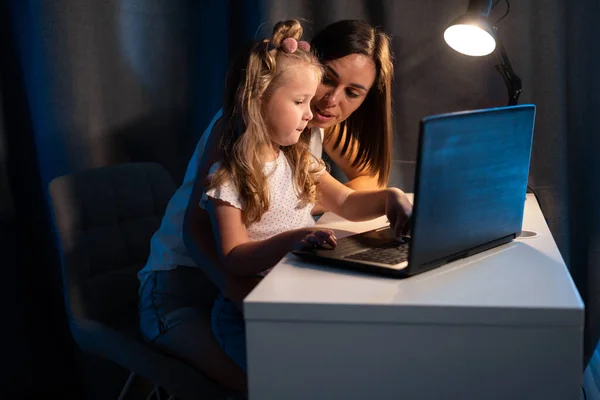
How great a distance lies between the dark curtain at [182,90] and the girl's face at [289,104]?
22.8 inches

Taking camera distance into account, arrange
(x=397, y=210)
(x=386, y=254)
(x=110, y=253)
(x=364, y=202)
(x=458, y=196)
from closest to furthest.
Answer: (x=458, y=196)
(x=386, y=254)
(x=397, y=210)
(x=364, y=202)
(x=110, y=253)

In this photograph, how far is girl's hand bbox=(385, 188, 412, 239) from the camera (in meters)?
1.39

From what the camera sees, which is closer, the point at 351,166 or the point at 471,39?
the point at 471,39

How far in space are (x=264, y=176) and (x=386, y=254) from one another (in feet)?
1.03

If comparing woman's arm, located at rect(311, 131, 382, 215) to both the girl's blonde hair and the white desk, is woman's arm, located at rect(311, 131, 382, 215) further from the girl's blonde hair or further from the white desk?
the white desk

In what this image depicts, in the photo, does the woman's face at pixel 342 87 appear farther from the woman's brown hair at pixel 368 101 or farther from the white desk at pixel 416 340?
the white desk at pixel 416 340

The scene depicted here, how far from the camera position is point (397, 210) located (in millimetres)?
1439

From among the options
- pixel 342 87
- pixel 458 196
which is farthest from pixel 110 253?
pixel 458 196

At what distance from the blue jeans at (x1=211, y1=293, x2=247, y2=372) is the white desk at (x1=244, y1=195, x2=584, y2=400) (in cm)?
34

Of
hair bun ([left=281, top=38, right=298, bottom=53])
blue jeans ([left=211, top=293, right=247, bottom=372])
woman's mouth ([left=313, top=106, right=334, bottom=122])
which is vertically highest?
hair bun ([left=281, top=38, right=298, bottom=53])

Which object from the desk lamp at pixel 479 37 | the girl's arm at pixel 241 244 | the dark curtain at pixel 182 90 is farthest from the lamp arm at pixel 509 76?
the girl's arm at pixel 241 244

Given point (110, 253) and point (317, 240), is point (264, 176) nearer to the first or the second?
point (317, 240)

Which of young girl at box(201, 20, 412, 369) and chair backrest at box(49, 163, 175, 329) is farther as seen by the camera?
chair backrest at box(49, 163, 175, 329)

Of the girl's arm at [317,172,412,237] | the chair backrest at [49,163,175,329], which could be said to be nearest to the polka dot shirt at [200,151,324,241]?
the girl's arm at [317,172,412,237]
